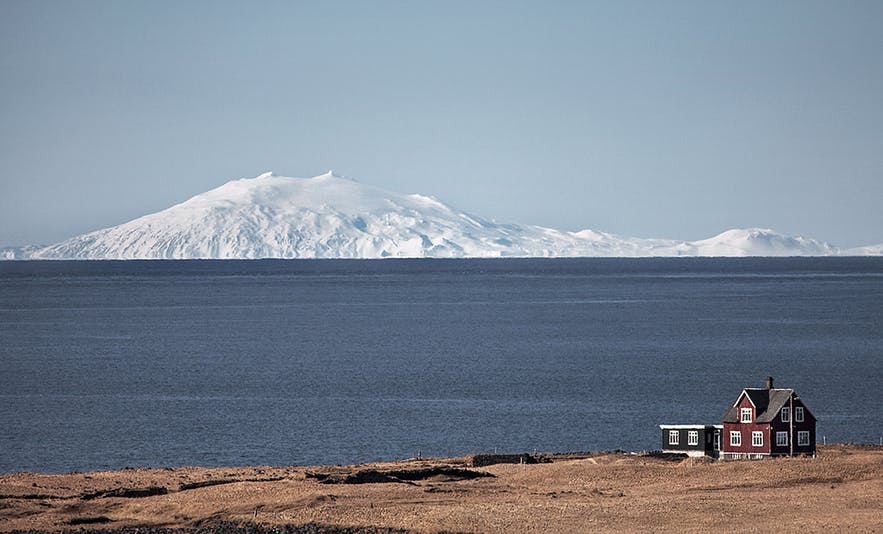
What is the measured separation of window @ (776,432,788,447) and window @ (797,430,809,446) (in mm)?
659

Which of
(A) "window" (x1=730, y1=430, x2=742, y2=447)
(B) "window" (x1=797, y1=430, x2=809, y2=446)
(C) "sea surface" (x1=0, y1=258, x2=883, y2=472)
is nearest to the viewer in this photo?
(B) "window" (x1=797, y1=430, x2=809, y2=446)

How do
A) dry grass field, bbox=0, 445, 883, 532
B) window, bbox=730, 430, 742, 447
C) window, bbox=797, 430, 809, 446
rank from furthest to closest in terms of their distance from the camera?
window, bbox=730, 430, 742, 447 → window, bbox=797, 430, 809, 446 → dry grass field, bbox=0, 445, 883, 532

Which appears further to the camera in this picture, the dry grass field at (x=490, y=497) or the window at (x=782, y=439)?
the window at (x=782, y=439)

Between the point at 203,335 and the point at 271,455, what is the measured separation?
94276 mm

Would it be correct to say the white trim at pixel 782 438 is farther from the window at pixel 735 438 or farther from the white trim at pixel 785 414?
the window at pixel 735 438

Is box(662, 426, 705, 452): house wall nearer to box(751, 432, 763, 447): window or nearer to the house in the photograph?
the house

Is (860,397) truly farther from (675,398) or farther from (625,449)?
(625,449)

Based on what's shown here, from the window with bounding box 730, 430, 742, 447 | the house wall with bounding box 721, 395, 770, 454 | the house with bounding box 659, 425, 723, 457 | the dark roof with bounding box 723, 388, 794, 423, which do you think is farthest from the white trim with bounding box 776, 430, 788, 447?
the house with bounding box 659, 425, 723, 457

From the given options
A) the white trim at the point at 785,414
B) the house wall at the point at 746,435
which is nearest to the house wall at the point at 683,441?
the house wall at the point at 746,435

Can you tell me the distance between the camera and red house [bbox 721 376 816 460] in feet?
210

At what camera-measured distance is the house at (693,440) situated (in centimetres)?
6756

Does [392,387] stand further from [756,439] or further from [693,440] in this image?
[756,439]

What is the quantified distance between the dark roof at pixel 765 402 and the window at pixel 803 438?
187cm

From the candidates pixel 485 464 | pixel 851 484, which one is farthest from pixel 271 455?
pixel 851 484
